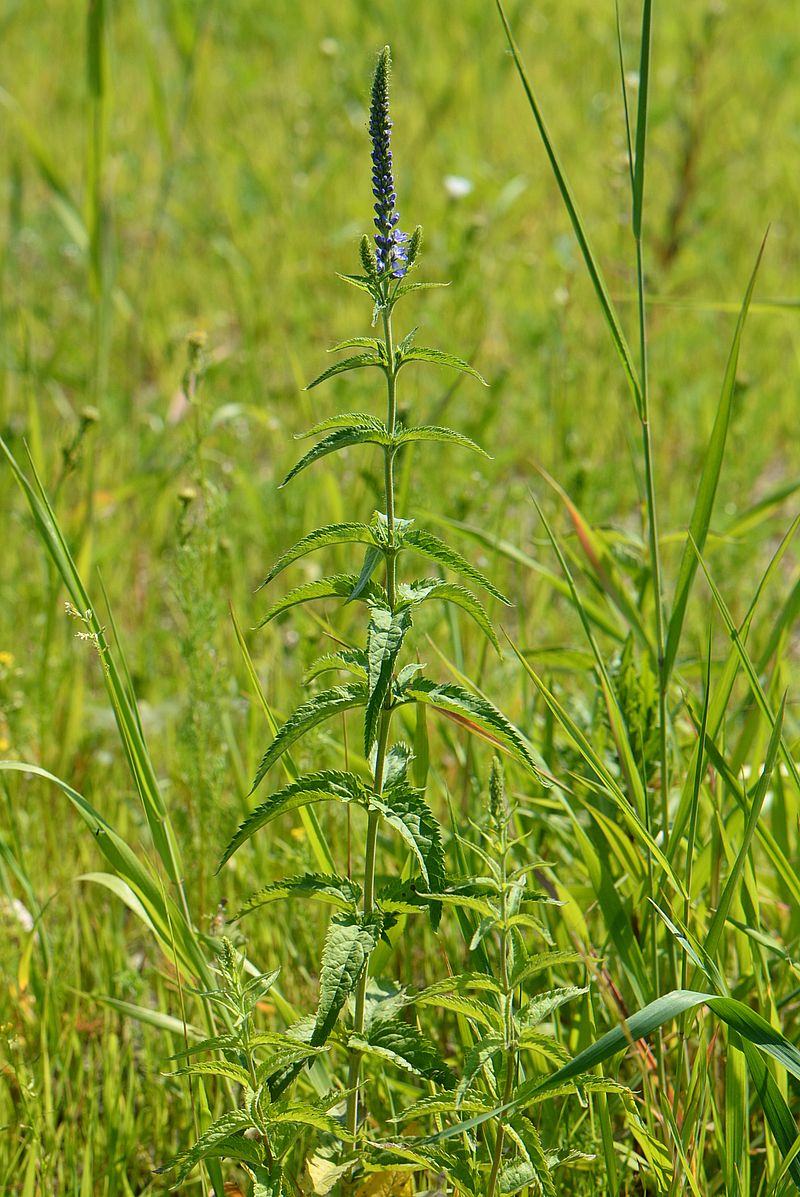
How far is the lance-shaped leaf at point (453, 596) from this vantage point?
3.88 feet

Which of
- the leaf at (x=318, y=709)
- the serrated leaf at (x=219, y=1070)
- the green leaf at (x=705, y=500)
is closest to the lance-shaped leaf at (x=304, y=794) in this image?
the leaf at (x=318, y=709)

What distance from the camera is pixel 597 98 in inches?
210

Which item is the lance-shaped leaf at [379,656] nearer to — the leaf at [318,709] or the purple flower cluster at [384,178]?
the leaf at [318,709]

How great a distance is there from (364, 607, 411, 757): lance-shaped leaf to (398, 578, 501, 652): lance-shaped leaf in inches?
1.4

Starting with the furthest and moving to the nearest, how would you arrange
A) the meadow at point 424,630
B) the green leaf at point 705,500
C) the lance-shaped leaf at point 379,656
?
the green leaf at point 705,500
the meadow at point 424,630
the lance-shaped leaf at point 379,656

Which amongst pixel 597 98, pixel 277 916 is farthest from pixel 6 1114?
pixel 597 98

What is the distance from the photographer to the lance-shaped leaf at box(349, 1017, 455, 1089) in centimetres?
120

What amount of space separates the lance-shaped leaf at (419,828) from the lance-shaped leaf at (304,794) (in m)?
0.03

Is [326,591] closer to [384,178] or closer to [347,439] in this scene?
[347,439]

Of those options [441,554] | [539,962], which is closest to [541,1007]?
[539,962]

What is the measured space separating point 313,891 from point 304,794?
12 centimetres

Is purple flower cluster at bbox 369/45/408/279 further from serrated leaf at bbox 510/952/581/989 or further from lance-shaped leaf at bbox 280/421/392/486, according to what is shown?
serrated leaf at bbox 510/952/581/989

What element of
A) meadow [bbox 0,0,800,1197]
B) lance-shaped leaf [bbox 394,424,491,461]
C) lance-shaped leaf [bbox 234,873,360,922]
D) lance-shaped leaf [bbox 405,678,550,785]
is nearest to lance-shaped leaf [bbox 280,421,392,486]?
lance-shaped leaf [bbox 394,424,491,461]

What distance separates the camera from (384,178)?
3.84 feet
